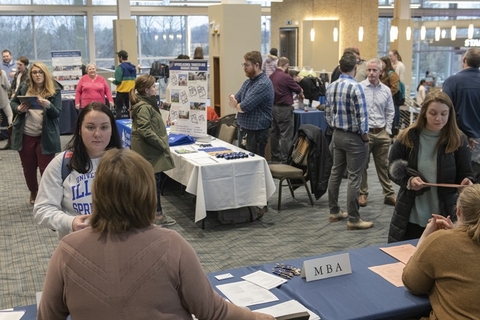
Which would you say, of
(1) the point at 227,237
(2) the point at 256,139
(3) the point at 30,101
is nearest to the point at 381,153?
(2) the point at 256,139

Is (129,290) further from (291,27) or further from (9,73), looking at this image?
(291,27)

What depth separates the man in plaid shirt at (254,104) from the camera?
577cm

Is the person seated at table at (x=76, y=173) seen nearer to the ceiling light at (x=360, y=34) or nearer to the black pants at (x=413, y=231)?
the black pants at (x=413, y=231)

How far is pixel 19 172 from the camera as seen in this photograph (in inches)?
301

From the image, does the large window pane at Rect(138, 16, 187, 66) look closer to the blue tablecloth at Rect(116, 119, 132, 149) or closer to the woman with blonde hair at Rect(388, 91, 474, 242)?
the blue tablecloth at Rect(116, 119, 132, 149)

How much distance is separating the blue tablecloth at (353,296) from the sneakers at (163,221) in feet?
8.70

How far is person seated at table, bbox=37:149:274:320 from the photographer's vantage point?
4.87 feet

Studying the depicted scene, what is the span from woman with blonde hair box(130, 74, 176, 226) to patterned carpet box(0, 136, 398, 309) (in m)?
0.69

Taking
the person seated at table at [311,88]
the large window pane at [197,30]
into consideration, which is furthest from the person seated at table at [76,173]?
the large window pane at [197,30]

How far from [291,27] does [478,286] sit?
12.7 meters

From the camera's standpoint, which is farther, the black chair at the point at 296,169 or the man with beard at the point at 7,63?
the man with beard at the point at 7,63

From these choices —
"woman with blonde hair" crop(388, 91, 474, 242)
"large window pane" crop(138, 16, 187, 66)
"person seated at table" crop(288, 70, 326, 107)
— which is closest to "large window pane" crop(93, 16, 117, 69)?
"large window pane" crop(138, 16, 187, 66)

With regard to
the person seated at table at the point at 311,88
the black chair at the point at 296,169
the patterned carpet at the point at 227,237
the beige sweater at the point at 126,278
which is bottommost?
the patterned carpet at the point at 227,237

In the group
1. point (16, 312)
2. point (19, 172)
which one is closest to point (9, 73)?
point (19, 172)
